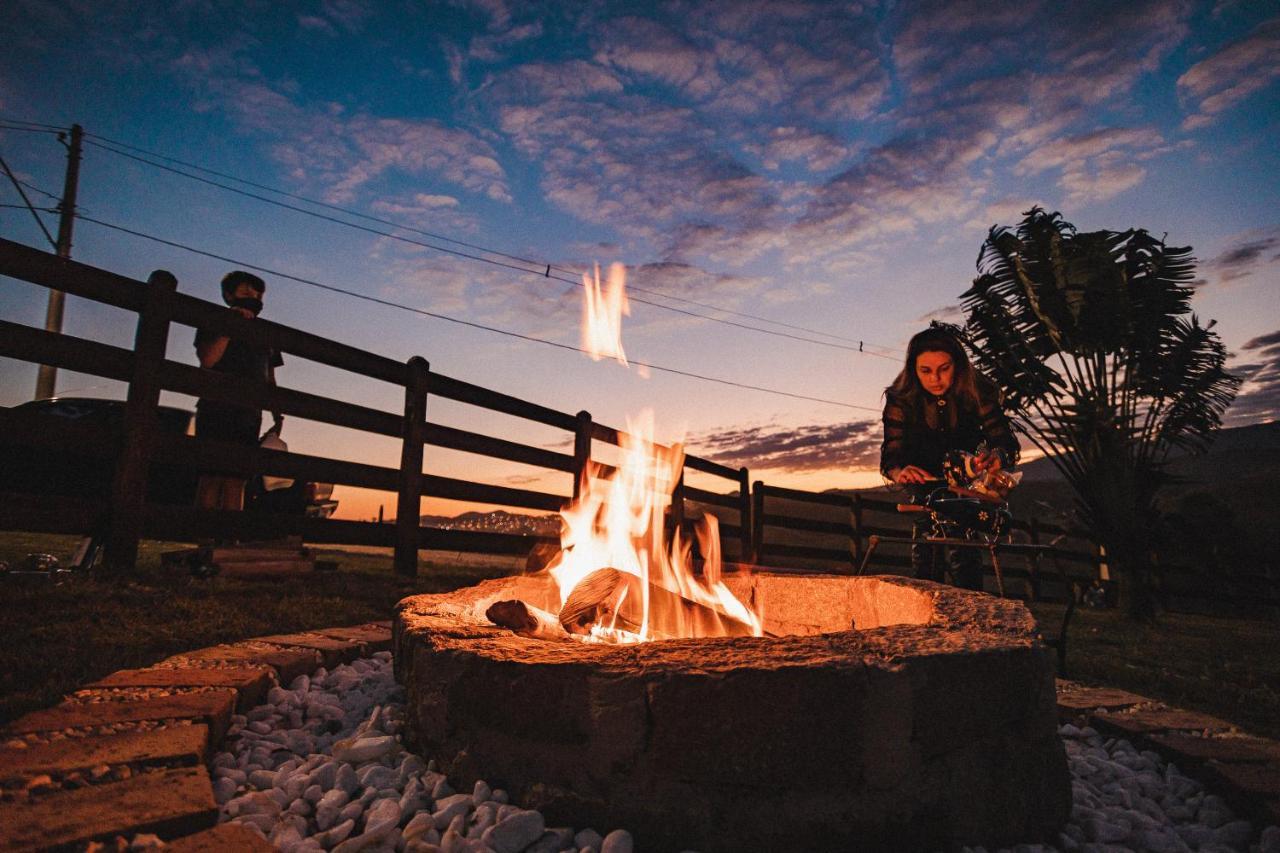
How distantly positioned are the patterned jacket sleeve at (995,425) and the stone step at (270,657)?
2.88 metres

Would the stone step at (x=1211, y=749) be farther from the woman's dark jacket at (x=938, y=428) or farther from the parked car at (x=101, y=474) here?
the parked car at (x=101, y=474)

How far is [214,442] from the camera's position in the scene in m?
3.81

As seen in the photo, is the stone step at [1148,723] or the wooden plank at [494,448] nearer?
the stone step at [1148,723]

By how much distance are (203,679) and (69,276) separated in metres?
2.56

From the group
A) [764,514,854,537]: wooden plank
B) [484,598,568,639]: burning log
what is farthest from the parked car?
[764,514,854,537]: wooden plank

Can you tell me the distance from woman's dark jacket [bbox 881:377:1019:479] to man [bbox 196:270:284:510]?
381cm

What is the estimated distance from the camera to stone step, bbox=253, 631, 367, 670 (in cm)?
260

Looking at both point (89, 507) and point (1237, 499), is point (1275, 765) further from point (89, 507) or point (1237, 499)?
point (1237, 499)

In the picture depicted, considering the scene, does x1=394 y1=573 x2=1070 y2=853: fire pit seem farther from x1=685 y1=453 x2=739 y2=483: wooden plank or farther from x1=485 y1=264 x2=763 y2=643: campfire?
x1=685 y1=453 x2=739 y2=483: wooden plank

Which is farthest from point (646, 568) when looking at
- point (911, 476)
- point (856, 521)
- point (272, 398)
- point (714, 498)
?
point (856, 521)

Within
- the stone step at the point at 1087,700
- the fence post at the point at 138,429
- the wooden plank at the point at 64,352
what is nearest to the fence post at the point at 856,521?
A: the stone step at the point at 1087,700

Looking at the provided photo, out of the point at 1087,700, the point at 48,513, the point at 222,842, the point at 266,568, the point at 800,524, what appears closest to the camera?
the point at 222,842

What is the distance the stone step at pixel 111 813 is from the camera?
A: 112 cm

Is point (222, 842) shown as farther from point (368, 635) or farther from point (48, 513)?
point (48, 513)
